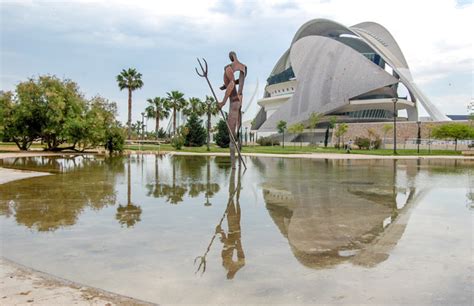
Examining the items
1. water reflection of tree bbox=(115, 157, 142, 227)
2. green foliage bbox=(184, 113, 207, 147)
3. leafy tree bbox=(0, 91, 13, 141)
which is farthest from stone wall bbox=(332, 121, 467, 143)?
water reflection of tree bbox=(115, 157, 142, 227)

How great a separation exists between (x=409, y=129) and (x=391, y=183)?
4276 centimetres

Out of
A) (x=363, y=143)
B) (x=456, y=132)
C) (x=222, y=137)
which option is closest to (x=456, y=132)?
(x=456, y=132)

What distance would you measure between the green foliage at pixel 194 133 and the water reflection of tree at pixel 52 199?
40.6m

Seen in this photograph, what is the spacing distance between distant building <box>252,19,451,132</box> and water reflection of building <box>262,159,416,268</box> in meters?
55.0

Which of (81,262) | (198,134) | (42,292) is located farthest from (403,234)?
(198,134)

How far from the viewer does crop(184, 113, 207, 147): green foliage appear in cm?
5438

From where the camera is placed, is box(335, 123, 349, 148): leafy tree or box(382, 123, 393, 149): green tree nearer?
box(382, 123, 393, 149): green tree

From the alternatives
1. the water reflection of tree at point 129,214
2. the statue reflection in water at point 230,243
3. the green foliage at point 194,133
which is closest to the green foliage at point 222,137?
the green foliage at point 194,133

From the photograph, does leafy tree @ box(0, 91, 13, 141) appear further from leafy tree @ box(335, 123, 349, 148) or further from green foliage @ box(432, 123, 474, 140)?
green foliage @ box(432, 123, 474, 140)

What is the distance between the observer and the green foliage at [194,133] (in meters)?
54.4

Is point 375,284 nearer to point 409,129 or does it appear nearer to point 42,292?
point 42,292

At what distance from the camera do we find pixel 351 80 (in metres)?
68.1

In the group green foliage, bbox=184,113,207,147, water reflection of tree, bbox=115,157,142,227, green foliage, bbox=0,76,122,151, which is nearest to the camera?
water reflection of tree, bbox=115,157,142,227

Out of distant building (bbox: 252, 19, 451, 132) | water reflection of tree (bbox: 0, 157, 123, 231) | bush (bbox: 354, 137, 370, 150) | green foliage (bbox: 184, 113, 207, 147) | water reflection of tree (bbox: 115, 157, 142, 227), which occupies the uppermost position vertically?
distant building (bbox: 252, 19, 451, 132)
